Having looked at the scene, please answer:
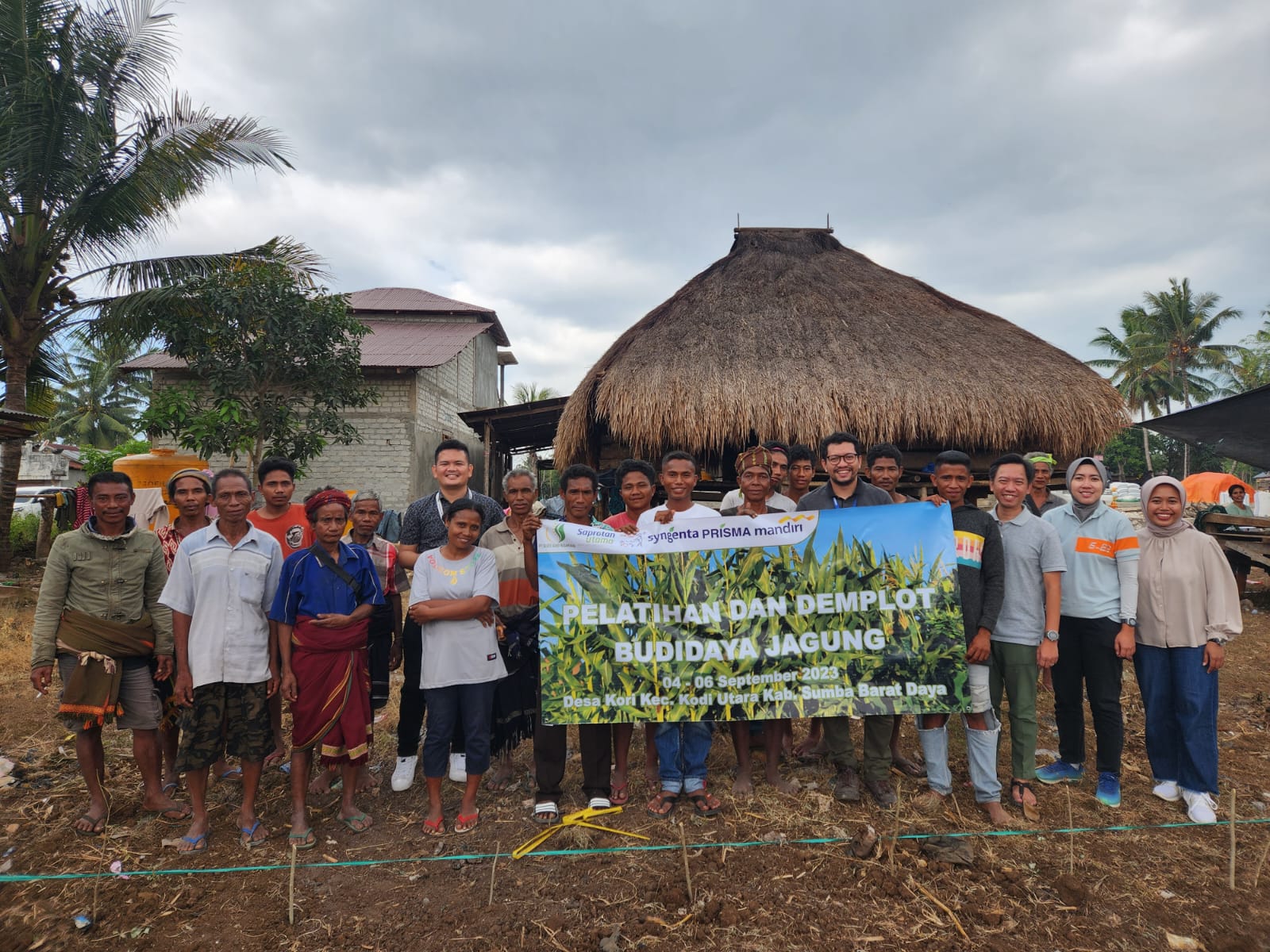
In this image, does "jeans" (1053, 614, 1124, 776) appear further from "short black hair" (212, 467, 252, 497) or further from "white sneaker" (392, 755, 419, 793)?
"short black hair" (212, 467, 252, 497)

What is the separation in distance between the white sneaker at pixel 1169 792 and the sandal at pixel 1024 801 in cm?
62

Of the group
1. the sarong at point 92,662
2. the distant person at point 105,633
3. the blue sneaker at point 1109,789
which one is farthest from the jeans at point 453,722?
the blue sneaker at point 1109,789

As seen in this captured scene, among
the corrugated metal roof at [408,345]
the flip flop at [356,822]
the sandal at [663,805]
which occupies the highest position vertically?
the corrugated metal roof at [408,345]

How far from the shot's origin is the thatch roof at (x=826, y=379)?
7539 mm

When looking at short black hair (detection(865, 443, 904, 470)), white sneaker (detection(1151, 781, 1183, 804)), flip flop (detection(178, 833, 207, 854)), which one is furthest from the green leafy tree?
white sneaker (detection(1151, 781, 1183, 804))

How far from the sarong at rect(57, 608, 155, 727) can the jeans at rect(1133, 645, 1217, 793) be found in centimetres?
468

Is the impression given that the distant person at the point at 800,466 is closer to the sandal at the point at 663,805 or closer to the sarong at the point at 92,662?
the sandal at the point at 663,805

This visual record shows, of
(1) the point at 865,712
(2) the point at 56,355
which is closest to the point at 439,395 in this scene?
(2) the point at 56,355

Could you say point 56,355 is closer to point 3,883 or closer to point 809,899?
point 3,883

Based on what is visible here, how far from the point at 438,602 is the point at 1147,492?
11.2 ft

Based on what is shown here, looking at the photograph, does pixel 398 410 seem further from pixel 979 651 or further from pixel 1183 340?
pixel 1183 340

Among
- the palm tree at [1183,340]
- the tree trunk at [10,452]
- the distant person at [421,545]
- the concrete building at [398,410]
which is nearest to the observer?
the distant person at [421,545]

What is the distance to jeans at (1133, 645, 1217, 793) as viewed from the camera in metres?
2.99

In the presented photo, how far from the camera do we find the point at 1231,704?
4.77 meters
